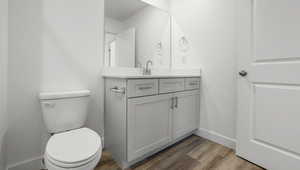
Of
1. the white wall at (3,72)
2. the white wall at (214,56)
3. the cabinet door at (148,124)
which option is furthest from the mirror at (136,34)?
the white wall at (3,72)

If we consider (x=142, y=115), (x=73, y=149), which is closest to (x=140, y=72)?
(x=142, y=115)

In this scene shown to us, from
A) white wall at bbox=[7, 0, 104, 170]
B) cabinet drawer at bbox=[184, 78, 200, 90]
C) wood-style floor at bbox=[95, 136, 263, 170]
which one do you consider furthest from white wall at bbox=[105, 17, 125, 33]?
wood-style floor at bbox=[95, 136, 263, 170]

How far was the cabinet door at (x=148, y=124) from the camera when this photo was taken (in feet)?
4.34

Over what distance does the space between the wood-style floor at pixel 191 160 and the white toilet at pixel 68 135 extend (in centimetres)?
49

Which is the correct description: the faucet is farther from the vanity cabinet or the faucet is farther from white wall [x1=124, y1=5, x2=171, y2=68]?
the vanity cabinet

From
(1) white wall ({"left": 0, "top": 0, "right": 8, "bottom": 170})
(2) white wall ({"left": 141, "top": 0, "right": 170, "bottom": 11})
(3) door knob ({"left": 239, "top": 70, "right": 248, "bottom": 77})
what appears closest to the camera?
(1) white wall ({"left": 0, "top": 0, "right": 8, "bottom": 170})

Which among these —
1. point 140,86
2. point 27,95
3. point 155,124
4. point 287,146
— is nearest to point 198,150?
point 155,124

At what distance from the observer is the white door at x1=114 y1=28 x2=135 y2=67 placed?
177 centimetres

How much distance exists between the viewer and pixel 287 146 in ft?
4.02

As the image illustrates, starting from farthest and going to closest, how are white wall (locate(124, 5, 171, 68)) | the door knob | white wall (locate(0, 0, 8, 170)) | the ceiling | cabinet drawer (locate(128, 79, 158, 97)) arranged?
1. white wall (locate(124, 5, 171, 68))
2. the ceiling
3. the door knob
4. cabinet drawer (locate(128, 79, 158, 97))
5. white wall (locate(0, 0, 8, 170))

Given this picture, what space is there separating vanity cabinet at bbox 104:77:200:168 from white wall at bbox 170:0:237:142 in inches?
13.5

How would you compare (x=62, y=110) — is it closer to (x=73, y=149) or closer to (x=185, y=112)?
(x=73, y=149)

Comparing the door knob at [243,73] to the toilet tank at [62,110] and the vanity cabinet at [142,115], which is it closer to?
the vanity cabinet at [142,115]

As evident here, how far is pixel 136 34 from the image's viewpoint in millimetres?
1960
